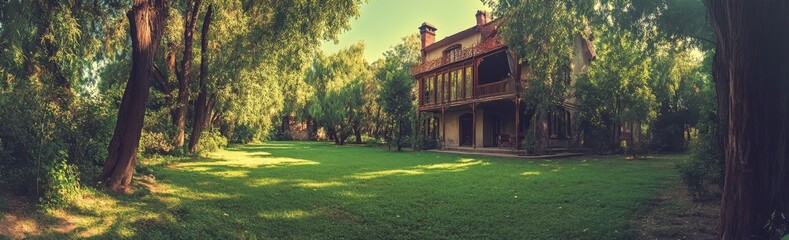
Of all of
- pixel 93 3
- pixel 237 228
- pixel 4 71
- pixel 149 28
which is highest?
pixel 93 3

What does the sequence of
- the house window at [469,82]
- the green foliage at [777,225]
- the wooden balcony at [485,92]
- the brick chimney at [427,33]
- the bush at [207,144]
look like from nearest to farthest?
1. the green foliage at [777,225]
2. the bush at [207,144]
3. the wooden balcony at [485,92]
4. the house window at [469,82]
5. the brick chimney at [427,33]

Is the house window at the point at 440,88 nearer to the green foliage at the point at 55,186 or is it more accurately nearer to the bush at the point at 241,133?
the bush at the point at 241,133

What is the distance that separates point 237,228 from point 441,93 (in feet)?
67.0

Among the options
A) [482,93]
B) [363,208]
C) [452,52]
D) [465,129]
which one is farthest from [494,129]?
[363,208]

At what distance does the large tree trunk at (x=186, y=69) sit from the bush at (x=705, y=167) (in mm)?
15377

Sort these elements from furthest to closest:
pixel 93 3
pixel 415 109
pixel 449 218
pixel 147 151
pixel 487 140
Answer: pixel 415 109 < pixel 487 140 < pixel 147 151 < pixel 93 3 < pixel 449 218

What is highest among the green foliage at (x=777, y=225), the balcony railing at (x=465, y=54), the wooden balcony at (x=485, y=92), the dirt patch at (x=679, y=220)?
the balcony railing at (x=465, y=54)

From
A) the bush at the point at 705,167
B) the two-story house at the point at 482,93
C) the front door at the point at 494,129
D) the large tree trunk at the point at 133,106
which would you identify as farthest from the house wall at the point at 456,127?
the large tree trunk at the point at 133,106

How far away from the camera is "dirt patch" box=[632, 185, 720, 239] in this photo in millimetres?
5055

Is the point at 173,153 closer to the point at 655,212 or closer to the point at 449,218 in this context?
the point at 449,218

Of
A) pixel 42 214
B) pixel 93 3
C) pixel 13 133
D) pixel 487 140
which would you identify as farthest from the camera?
pixel 487 140

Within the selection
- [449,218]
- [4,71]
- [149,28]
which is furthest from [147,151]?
[449,218]

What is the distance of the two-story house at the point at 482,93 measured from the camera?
→ 65.8 ft

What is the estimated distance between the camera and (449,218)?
6.10m
